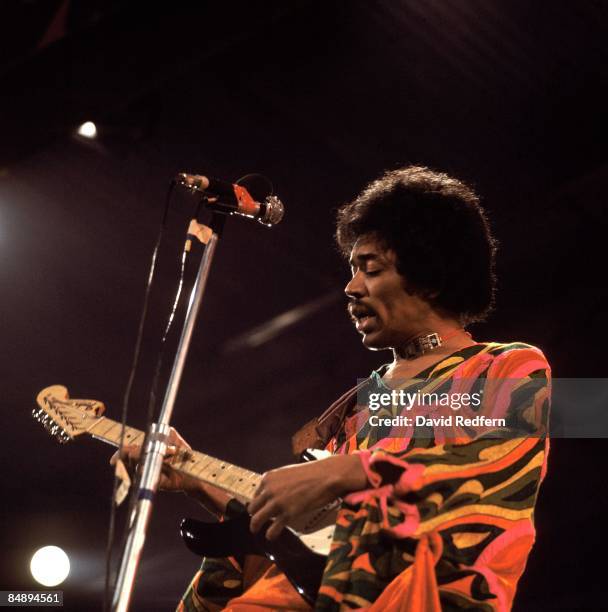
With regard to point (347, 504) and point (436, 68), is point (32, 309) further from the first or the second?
point (347, 504)

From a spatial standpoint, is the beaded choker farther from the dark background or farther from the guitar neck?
the dark background

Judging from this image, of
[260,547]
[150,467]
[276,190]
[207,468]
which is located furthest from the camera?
[276,190]

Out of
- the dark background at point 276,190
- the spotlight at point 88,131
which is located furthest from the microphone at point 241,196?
the spotlight at point 88,131

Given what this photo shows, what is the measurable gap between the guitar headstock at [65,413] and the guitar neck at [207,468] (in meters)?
0.05

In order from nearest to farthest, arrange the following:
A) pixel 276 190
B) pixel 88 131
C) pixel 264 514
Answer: pixel 264 514
pixel 88 131
pixel 276 190

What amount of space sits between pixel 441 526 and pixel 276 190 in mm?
3559

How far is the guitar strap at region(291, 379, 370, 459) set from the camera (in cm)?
235

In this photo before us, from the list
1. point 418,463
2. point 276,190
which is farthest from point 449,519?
point 276,190

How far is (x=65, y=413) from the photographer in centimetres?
255

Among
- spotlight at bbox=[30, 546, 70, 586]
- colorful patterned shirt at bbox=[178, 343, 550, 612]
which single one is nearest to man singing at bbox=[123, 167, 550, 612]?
colorful patterned shirt at bbox=[178, 343, 550, 612]

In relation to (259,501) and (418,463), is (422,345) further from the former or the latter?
(259,501)

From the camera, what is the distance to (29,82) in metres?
3.31

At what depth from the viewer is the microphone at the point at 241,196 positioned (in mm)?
2002

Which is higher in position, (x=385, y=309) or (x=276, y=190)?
(x=276, y=190)
